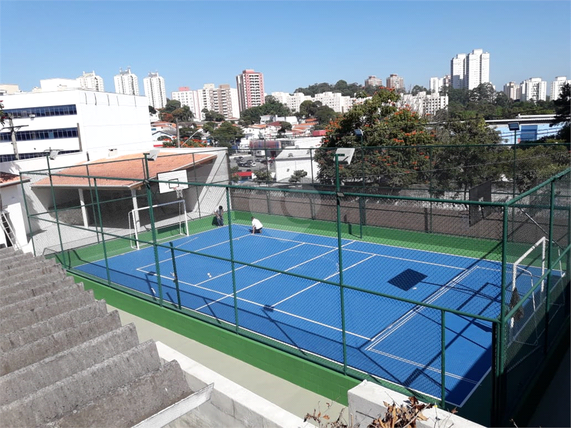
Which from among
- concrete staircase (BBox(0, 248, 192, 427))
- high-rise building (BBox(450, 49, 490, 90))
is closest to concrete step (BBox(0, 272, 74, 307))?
concrete staircase (BBox(0, 248, 192, 427))

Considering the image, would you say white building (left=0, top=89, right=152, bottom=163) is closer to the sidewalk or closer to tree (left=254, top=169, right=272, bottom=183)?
tree (left=254, top=169, right=272, bottom=183)

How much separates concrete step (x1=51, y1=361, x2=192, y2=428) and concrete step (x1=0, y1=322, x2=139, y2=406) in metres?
0.69

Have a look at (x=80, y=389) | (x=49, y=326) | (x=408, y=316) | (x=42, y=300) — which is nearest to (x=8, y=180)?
(x=42, y=300)

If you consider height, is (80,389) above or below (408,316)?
above

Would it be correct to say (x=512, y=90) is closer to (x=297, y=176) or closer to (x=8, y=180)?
(x=297, y=176)

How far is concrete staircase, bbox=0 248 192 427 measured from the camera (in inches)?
147

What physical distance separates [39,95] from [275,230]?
147 feet

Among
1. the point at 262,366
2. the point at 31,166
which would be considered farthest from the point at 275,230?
the point at 31,166

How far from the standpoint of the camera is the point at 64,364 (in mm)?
4531

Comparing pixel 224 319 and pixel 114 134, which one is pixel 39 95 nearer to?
pixel 114 134

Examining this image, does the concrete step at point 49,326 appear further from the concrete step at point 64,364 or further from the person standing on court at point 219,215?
the person standing on court at point 219,215

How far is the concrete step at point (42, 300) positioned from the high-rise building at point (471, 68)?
186643mm

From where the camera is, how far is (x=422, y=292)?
12461mm

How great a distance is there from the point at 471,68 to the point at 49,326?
19765cm
